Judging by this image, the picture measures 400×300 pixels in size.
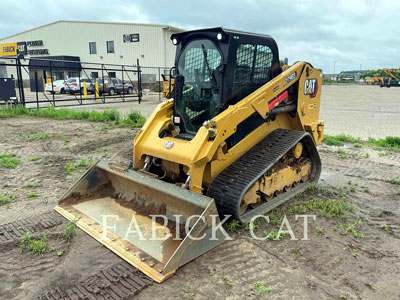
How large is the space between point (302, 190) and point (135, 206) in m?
2.57

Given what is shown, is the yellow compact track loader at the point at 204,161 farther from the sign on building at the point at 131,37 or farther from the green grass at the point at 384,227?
the sign on building at the point at 131,37

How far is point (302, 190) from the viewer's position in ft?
16.9

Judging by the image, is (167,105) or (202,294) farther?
(167,105)

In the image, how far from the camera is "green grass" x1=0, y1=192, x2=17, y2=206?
4692 mm

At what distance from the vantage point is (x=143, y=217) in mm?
4082

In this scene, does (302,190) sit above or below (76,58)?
below

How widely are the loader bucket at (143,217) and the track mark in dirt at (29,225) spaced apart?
0.40 ft

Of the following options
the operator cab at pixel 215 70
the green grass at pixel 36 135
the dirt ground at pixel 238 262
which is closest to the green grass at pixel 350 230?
the dirt ground at pixel 238 262

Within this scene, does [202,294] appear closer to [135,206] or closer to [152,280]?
[152,280]

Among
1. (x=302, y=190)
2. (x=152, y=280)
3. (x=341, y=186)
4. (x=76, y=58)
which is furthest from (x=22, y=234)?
(x=76, y=58)

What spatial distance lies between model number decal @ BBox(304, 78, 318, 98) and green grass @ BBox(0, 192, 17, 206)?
15.8 feet

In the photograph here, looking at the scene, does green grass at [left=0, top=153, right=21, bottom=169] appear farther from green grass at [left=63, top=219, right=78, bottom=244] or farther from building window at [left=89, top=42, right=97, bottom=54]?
building window at [left=89, top=42, right=97, bottom=54]

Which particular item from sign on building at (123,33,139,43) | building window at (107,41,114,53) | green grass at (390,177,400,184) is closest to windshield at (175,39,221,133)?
green grass at (390,177,400,184)

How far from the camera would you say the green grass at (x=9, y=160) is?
20.8 feet
